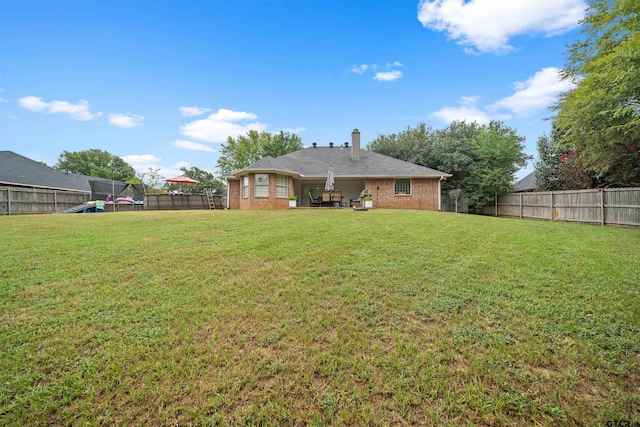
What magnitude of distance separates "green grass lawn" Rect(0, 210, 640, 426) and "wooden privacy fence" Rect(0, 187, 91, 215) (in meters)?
13.7

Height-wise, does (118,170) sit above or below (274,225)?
above

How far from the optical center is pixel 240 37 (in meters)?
12.9

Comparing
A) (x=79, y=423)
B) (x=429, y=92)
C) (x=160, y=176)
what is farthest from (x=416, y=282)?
(x=160, y=176)

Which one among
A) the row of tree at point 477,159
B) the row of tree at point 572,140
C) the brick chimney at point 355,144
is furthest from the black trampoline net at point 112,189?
the row of tree at point 477,159

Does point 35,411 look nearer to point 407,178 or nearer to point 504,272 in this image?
point 504,272

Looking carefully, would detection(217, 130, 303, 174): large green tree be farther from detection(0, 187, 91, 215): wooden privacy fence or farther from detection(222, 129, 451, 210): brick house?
detection(0, 187, 91, 215): wooden privacy fence

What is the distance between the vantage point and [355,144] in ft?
63.4

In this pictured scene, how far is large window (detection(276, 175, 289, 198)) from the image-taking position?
15.8 metres

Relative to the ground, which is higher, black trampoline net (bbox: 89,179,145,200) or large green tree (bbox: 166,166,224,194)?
large green tree (bbox: 166,166,224,194)

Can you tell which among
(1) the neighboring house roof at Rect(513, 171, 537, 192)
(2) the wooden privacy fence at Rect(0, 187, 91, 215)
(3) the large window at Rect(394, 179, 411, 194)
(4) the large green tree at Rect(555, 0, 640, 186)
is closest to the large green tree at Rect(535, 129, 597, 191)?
(4) the large green tree at Rect(555, 0, 640, 186)

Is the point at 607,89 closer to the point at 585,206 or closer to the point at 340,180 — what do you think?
the point at 585,206

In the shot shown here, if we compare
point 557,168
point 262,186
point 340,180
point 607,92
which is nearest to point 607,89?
point 607,92

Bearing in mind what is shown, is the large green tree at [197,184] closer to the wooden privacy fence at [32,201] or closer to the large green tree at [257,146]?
the large green tree at [257,146]

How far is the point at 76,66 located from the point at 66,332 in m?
15.0
